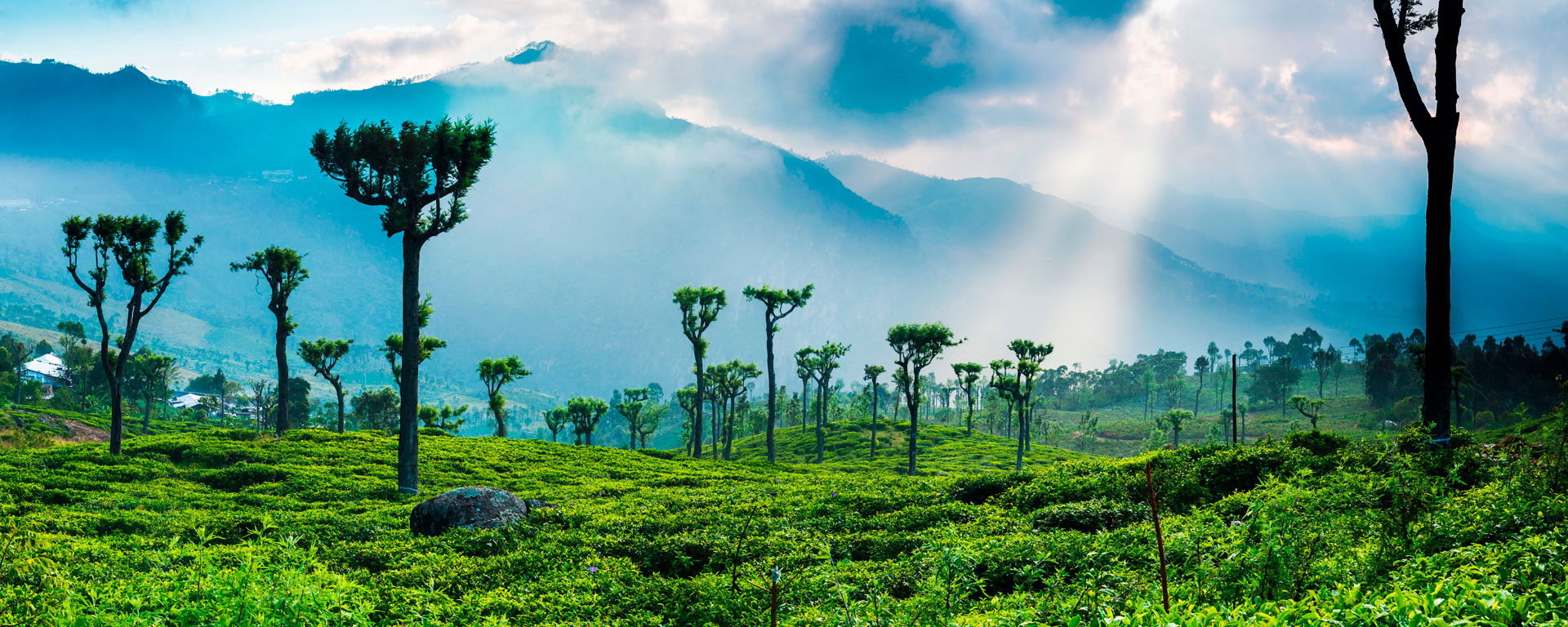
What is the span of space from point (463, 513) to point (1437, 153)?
1893 centimetres

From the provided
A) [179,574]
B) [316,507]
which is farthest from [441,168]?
[179,574]

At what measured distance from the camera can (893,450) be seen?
61281mm

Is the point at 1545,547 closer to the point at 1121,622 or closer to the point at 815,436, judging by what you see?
the point at 1121,622

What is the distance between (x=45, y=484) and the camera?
18.1 m

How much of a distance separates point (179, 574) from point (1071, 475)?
13.4 m

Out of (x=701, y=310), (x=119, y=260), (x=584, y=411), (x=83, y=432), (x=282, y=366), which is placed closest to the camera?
(x=119, y=260)

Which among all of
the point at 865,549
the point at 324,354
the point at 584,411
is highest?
the point at 324,354

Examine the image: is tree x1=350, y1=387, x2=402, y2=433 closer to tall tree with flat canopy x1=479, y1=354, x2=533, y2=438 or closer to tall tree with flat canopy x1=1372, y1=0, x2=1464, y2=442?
tall tree with flat canopy x1=479, y1=354, x2=533, y2=438

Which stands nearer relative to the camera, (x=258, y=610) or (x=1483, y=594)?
(x=1483, y=594)

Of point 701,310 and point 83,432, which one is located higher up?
point 701,310

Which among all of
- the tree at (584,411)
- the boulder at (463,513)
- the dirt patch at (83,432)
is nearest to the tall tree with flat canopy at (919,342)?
the tree at (584,411)

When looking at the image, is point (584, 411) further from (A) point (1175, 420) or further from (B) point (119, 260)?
(A) point (1175, 420)

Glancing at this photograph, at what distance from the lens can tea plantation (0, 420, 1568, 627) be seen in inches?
193

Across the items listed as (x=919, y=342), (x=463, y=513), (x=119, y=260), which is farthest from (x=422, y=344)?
(x=463, y=513)
